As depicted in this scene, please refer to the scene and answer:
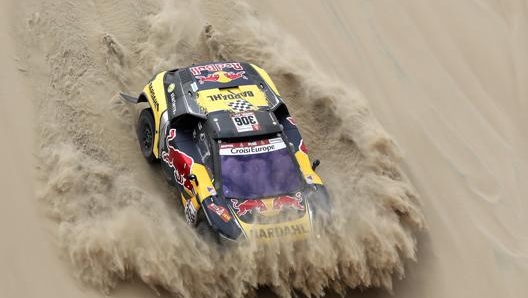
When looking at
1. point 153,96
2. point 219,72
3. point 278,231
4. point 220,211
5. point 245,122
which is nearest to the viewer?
point 278,231

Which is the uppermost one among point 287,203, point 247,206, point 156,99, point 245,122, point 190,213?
point 245,122

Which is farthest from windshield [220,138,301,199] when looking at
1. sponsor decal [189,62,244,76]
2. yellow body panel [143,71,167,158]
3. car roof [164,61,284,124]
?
sponsor decal [189,62,244,76]

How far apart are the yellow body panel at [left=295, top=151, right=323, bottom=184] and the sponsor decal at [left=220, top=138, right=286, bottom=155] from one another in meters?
0.34

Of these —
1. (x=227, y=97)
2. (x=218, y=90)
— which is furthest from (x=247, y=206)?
(x=218, y=90)

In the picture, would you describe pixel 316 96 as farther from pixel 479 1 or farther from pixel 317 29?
pixel 479 1

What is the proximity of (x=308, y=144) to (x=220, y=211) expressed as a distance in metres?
2.98

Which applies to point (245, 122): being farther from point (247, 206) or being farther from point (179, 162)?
point (247, 206)

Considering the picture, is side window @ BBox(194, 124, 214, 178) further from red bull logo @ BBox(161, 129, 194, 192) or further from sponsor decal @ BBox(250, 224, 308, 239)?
sponsor decal @ BBox(250, 224, 308, 239)

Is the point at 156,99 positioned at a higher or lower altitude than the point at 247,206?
lower

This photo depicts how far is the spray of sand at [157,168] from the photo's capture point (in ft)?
27.7

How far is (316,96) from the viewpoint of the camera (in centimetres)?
1173

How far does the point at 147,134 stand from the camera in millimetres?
10438

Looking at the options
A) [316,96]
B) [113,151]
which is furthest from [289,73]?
[113,151]

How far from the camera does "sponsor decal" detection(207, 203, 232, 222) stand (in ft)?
28.0
